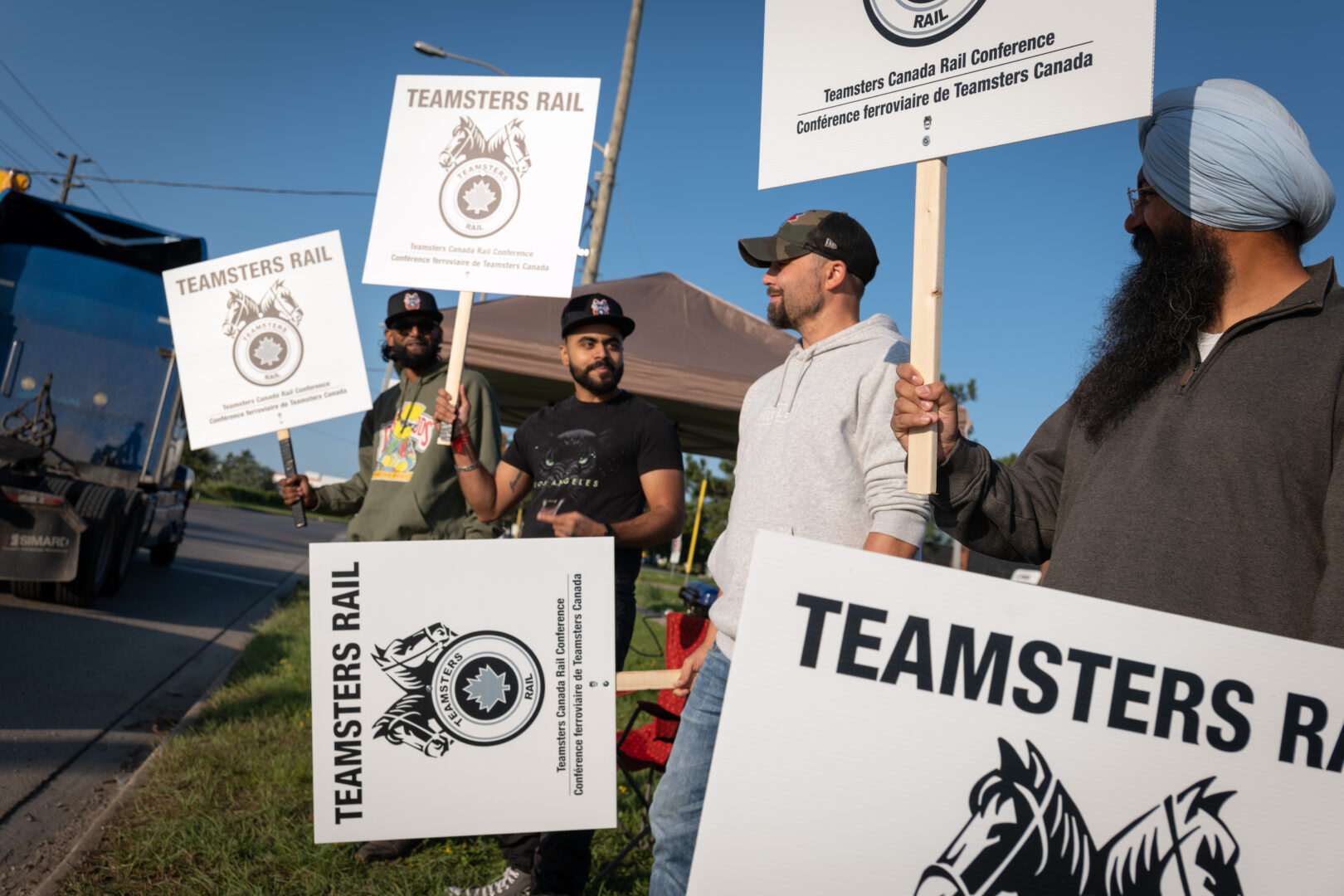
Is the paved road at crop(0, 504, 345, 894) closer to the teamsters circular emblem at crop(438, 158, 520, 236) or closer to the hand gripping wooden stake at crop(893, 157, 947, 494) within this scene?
the teamsters circular emblem at crop(438, 158, 520, 236)

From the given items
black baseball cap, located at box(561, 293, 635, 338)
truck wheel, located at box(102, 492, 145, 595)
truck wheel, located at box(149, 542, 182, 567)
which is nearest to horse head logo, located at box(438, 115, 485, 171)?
black baseball cap, located at box(561, 293, 635, 338)

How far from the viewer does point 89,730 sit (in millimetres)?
4852

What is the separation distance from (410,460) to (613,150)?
982cm

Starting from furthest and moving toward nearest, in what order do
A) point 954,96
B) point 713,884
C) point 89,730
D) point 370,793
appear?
point 89,730
point 370,793
point 954,96
point 713,884

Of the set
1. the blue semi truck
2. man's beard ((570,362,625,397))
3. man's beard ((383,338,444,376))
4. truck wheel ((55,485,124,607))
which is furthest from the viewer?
the blue semi truck

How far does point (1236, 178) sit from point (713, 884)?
147 centimetres

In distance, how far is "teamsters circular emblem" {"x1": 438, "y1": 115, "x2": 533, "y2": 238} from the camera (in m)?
3.21

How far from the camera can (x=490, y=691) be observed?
8.91ft

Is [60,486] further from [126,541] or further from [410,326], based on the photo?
[410,326]

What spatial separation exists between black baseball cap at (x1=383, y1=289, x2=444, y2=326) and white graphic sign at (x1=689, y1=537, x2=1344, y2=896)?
2829 mm

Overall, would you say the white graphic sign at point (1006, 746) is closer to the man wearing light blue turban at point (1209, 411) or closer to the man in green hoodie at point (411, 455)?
the man wearing light blue turban at point (1209, 411)

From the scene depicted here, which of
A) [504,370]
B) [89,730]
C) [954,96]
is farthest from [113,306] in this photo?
[954,96]

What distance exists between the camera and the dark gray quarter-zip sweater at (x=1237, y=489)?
1.49m

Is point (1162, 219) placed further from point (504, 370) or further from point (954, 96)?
point (504, 370)
